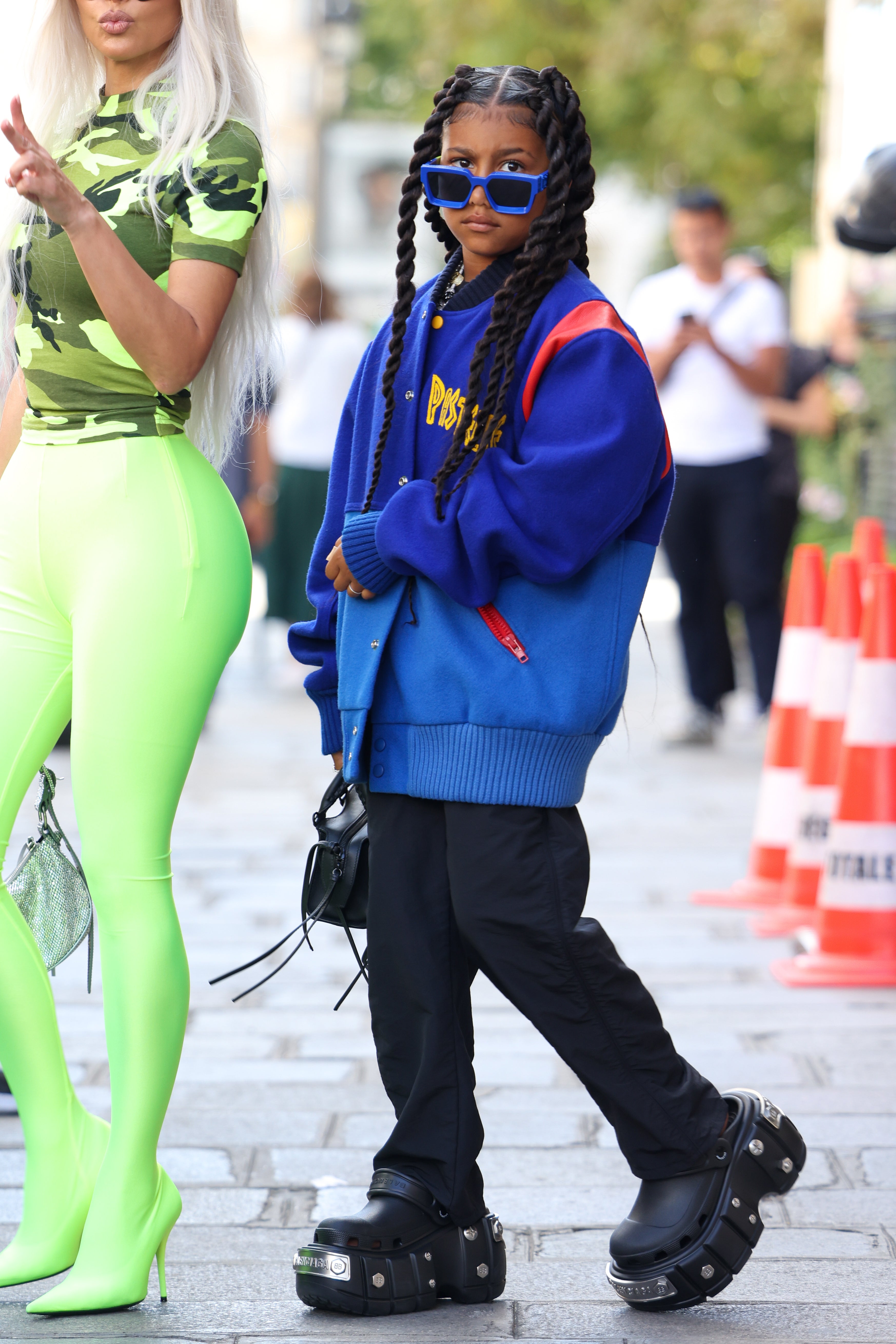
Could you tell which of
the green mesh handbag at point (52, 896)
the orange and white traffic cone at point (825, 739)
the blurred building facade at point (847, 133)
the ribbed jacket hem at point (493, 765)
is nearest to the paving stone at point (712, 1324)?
the ribbed jacket hem at point (493, 765)

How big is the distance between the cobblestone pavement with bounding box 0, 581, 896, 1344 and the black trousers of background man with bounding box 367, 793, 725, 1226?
0.27m

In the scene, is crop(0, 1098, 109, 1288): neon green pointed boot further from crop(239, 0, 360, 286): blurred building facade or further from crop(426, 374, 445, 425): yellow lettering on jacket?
crop(239, 0, 360, 286): blurred building facade

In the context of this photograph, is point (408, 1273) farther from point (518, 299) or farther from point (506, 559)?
point (518, 299)

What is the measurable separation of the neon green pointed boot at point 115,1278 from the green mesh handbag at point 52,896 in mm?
407

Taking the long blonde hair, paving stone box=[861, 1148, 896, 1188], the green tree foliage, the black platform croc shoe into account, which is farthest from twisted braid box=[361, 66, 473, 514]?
the green tree foliage

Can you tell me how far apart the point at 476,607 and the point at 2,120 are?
0.93 metres

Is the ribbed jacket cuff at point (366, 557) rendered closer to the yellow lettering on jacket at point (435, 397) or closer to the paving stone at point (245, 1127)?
the yellow lettering on jacket at point (435, 397)

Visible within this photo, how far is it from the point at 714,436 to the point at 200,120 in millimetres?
5864

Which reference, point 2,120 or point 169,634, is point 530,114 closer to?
point 2,120

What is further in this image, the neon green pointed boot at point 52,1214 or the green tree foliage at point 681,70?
the green tree foliage at point 681,70

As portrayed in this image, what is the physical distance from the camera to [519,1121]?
372 centimetres

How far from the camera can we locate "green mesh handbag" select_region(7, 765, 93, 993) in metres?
2.90

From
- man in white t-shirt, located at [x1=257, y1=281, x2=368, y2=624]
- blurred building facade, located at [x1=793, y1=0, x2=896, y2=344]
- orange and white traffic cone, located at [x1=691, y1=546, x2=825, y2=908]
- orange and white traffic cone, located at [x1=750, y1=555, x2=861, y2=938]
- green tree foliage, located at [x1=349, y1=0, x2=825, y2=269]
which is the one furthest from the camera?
green tree foliage, located at [x1=349, y1=0, x2=825, y2=269]

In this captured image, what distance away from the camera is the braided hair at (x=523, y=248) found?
103 inches
